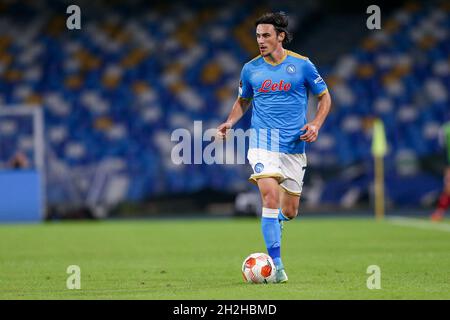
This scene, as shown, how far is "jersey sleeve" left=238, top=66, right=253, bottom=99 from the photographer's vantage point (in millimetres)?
10000

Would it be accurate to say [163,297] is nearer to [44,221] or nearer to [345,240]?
[345,240]

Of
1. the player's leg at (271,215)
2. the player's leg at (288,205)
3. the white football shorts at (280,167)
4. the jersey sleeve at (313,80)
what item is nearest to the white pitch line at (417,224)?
the player's leg at (288,205)

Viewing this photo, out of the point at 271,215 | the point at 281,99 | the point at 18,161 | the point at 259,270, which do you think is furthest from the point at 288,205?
the point at 18,161

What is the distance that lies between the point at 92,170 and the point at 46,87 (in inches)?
246

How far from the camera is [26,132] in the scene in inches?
981

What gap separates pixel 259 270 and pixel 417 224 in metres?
12.3

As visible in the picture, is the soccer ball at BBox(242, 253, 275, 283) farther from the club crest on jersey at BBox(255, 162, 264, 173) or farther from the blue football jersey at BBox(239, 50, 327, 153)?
the blue football jersey at BBox(239, 50, 327, 153)

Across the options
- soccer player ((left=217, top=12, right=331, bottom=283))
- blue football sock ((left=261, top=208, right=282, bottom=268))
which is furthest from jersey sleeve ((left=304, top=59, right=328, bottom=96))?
blue football sock ((left=261, top=208, right=282, bottom=268))

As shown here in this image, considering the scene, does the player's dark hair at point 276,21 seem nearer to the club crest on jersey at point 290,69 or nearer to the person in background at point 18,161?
the club crest on jersey at point 290,69

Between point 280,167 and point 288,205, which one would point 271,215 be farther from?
point 288,205

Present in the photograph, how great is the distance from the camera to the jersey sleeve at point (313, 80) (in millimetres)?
9859

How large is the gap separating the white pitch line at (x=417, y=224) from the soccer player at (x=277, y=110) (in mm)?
9502
